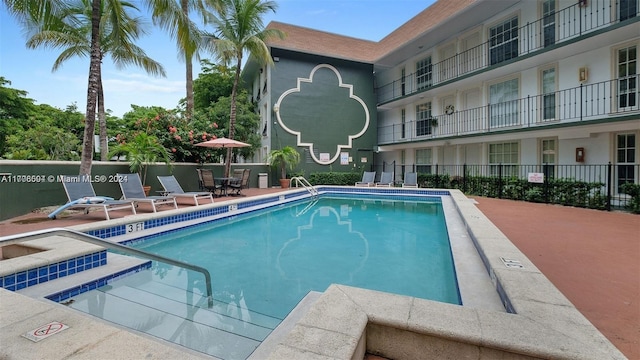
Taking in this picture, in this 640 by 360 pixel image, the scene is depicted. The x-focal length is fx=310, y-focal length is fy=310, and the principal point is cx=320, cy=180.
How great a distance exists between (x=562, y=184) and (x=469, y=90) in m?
7.20

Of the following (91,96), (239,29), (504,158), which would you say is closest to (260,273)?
(91,96)

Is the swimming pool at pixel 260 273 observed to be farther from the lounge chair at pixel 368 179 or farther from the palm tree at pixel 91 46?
the lounge chair at pixel 368 179

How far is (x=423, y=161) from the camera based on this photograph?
59.8 ft

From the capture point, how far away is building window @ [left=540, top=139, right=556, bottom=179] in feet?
38.6

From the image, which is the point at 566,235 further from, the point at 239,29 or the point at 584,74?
the point at 239,29

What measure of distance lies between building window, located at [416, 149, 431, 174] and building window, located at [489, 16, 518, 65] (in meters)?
5.74

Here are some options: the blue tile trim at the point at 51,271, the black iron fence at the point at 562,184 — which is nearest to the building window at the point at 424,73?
the black iron fence at the point at 562,184

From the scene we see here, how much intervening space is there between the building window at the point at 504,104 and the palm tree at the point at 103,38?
14.5 m

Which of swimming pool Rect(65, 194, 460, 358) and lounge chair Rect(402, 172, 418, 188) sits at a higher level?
lounge chair Rect(402, 172, 418, 188)

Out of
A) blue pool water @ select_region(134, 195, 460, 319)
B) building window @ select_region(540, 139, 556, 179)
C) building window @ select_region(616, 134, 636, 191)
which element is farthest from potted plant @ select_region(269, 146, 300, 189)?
building window @ select_region(616, 134, 636, 191)

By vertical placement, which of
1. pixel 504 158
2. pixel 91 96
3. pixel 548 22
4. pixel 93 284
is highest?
pixel 548 22

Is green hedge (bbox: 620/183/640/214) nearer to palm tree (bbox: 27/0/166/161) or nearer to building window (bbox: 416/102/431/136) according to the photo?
building window (bbox: 416/102/431/136)

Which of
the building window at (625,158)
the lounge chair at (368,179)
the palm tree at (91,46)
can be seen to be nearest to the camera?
the palm tree at (91,46)

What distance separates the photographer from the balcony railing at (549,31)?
9765 mm
